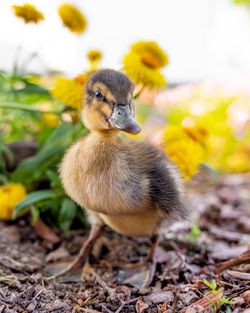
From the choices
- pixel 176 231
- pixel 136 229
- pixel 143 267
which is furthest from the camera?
pixel 176 231

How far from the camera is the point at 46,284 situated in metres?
1.76

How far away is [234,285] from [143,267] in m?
0.61

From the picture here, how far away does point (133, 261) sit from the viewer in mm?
2133

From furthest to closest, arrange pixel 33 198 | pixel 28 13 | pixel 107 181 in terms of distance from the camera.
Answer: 1. pixel 33 198
2. pixel 28 13
3. pixel 107 181

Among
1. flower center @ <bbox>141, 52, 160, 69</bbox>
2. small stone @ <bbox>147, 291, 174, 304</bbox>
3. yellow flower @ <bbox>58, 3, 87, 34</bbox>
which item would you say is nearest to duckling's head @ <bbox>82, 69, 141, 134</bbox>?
flower center @ <bbox>141, 52, 160, 69</bbox>

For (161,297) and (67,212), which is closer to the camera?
(161,297)

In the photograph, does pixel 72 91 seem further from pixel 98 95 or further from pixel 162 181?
pixel 162 181

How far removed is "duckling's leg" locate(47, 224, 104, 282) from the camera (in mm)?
1926

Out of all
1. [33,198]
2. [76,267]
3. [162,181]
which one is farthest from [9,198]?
[162,181]

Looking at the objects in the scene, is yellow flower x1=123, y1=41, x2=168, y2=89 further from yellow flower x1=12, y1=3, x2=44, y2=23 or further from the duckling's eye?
yellow flower x1=12, y1=3, x2=44, y2=23

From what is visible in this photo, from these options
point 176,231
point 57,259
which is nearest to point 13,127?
point 57,259

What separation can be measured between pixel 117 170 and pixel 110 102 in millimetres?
293

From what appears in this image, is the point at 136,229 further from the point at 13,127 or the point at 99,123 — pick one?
the point at 13,127

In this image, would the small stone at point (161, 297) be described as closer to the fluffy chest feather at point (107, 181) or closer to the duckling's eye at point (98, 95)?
the fluffy chest feather at point (107, 181)
